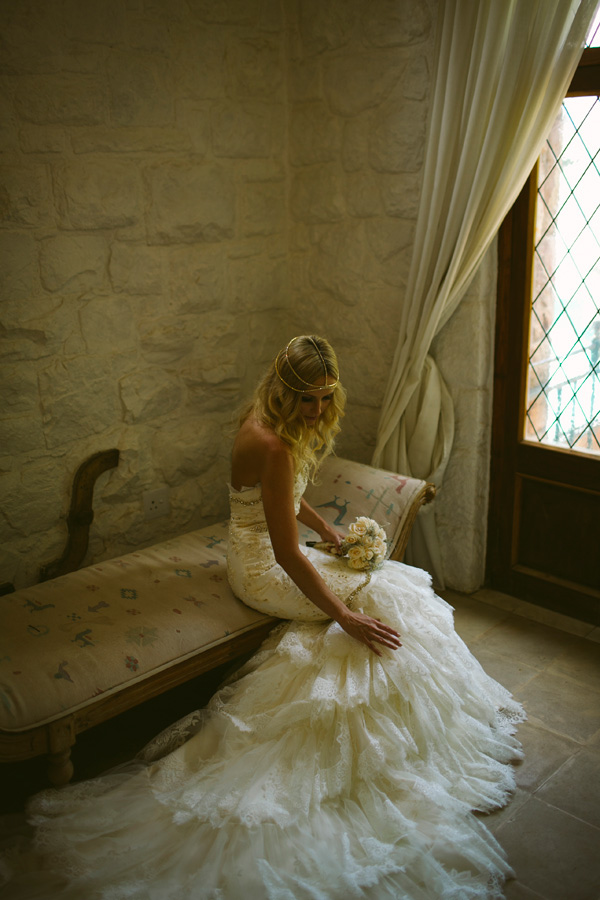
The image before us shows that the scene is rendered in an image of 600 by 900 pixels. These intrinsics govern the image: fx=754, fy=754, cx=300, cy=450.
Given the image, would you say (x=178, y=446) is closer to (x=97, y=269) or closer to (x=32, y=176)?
(x=97, y=269)

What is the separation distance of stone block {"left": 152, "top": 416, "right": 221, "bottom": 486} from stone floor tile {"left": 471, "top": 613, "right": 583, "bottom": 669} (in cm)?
148

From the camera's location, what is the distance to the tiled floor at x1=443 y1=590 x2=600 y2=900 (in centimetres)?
205

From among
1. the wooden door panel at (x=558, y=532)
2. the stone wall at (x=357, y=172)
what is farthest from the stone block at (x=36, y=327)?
the wooden door panel at (x=558, y=532)

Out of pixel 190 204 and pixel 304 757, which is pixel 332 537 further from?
pixel 190 204

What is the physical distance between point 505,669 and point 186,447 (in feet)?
5.55

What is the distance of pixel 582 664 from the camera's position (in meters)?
2.97

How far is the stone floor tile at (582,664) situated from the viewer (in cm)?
288

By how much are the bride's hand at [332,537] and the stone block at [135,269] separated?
4.23 ft

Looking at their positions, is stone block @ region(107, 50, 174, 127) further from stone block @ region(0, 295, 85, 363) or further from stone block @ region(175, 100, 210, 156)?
stone block @ region(0, 295, 85, 363)

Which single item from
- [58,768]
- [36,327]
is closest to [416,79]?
[36,327]

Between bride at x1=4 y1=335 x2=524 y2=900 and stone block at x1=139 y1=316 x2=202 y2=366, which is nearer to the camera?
bride at x1=4 y1=335 x2=524 y2=900

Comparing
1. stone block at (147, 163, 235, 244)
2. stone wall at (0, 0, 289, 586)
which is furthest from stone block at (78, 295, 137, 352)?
stone block at (147, 163, 235, 244)

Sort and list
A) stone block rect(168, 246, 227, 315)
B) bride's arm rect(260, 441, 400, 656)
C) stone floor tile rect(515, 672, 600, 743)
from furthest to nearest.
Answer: stone block rect(168, 246, 227, 315) < stone floor tile rect(515, 672, 600, 743) < bride's arm rect(260, 441, 400, 656)

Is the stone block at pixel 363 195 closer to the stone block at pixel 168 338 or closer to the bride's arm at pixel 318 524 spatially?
the stone block at pixel 168 338
